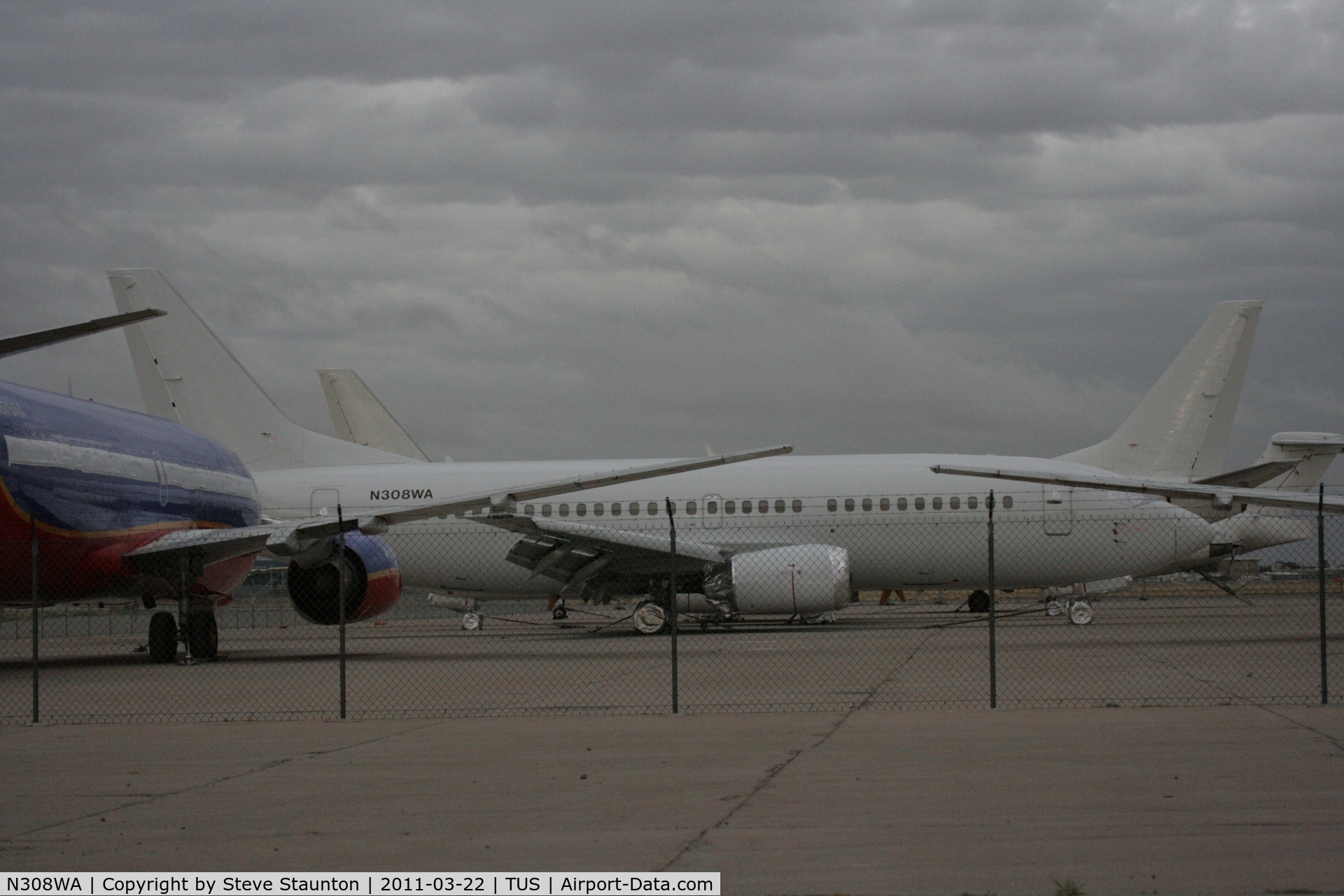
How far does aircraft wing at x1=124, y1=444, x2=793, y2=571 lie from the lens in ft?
53.3

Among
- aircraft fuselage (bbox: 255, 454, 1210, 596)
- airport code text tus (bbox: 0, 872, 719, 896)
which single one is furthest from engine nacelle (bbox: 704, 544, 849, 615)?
airport code text tus (bbox: 0, 872, 719, 896)

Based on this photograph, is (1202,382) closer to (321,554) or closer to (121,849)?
(321,554)

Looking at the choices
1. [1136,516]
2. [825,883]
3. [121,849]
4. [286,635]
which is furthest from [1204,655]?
[286,635]

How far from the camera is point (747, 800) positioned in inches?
288

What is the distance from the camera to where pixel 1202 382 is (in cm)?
3222

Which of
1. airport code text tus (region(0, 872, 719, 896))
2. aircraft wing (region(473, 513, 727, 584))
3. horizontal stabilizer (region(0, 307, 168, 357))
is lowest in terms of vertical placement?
airport code text tus (region(0, 872, 719, 896))

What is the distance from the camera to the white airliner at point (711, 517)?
2411 cm

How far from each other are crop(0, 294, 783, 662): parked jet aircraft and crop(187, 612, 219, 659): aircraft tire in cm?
2

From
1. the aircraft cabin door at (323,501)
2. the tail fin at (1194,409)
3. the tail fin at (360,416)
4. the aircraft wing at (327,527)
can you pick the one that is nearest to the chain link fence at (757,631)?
the aircraft wing at (327,527)

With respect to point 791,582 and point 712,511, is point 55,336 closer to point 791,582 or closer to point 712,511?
point 791,582

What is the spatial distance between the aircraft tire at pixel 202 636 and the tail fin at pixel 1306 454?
95.4ft

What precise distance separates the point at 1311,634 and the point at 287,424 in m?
19.4

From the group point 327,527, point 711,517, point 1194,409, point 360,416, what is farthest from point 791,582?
point 360,416

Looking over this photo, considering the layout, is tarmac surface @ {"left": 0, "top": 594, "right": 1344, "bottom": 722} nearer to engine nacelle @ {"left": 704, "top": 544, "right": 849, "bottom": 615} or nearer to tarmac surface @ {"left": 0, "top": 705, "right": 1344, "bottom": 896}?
engine nacelle @ {"left": 704, "top": 544, "right": 849, "bottom": 615}
